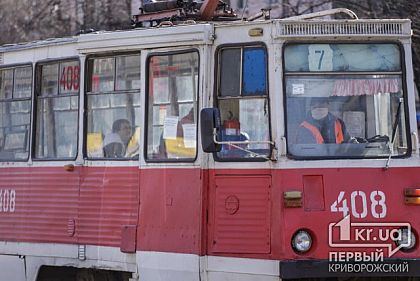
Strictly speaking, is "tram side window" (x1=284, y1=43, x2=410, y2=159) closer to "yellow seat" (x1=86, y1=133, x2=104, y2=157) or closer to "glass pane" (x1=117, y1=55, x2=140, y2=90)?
"glass pane" (x1=117, y1=55, x2=140, y2=90)

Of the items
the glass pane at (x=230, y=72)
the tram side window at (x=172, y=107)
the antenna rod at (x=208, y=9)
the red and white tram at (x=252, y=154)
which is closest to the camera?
the red and white tram at (x=252, y=154)

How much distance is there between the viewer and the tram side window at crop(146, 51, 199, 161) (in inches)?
358

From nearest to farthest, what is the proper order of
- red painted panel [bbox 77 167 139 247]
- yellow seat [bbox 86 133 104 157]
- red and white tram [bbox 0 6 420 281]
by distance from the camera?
red and white tram [bbox 0 6 420 281], red painted panel [bbox 77 167 139 247], yellow seat [bbox 86 133 104 157]

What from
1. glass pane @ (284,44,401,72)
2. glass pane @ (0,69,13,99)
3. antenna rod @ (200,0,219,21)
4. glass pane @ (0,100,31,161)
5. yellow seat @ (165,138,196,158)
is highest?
antenna rod @ (200,0,219,21)

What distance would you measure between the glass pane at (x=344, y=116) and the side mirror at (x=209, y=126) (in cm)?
66

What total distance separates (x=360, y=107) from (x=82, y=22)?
20.5 m

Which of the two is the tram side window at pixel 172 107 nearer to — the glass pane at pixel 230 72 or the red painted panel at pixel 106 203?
the glass pane at pixel 230 72

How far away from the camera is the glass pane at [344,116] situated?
28.3ft

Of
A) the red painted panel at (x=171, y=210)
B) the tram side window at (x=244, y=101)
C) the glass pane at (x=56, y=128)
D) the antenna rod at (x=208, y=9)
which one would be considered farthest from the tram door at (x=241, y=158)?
the glass pane at (x=56, y=128)

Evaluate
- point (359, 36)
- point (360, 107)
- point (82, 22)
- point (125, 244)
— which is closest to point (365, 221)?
point (360, 107)

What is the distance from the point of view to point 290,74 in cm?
867

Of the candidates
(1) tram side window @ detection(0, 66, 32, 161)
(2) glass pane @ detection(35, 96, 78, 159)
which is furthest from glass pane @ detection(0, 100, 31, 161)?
(2) glass pane @ detection(35, 96, 78, 159)

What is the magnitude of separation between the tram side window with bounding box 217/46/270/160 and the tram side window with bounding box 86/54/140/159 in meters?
→ 1.08

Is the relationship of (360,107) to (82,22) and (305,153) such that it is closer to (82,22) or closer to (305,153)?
(305,153)
